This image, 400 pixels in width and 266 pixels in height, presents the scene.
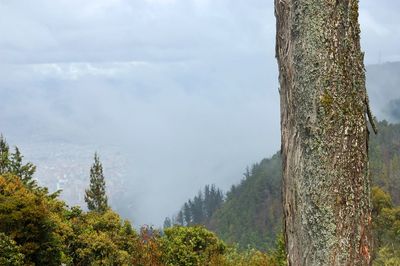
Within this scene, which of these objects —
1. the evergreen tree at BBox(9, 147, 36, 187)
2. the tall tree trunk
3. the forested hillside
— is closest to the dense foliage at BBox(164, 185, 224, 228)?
the forested hillside

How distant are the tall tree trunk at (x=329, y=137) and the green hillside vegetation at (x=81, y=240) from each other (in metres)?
11.5

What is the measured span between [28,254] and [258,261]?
24.1ft

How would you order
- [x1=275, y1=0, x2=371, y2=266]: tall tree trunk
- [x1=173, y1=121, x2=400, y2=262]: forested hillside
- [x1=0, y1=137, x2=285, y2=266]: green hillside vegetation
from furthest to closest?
[x1=173, y1=121, x2=400, y2=262]: forested hillside, [x1=0, y1=137, x2=285, y2=266]: green hillside vegetation, [x1=275, y1=0, x2=371, y2=266]: tall tree trunk

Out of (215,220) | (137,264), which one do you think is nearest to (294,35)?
(137,264)

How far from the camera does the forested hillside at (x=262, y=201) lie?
359 feet

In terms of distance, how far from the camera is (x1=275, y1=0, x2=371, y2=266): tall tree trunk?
2.76 metres

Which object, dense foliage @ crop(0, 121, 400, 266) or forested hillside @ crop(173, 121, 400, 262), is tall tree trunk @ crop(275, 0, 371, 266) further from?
forested hillside @ crop(173, 121, 400, 262)

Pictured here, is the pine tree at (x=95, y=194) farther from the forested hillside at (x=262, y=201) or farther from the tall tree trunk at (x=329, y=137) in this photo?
the forested hillside at (x=262, y=201)

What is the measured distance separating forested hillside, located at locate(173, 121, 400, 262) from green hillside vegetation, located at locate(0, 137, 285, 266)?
78393 millimetres

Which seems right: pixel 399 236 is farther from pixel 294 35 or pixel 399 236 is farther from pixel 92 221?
pixel 294 35

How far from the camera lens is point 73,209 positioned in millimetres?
23578

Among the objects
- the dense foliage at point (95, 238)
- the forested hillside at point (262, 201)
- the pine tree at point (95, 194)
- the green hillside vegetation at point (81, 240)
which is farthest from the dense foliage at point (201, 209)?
the green hillside vegetation at point (81, 240)

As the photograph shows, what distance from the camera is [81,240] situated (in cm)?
1977

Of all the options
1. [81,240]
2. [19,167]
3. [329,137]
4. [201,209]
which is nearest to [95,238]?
[81,240]
